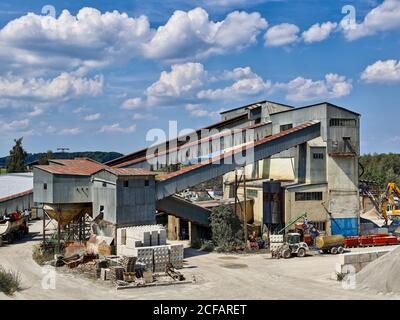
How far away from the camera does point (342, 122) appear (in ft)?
149

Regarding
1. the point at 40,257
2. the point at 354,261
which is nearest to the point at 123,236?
the point at 40,257

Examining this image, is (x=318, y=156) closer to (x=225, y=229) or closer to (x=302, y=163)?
(x=302, y=163)

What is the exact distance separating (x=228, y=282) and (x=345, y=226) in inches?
855

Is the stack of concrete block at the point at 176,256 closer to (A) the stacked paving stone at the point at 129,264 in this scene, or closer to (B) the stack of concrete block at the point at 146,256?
(B) the stack of concrete block at the point at 146,256

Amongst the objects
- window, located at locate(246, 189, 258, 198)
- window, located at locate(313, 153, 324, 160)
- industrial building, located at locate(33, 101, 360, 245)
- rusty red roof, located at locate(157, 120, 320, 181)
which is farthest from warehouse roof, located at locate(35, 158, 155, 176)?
window, located at locate(313, 153, 324, 160)

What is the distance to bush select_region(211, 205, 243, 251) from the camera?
3950 cm

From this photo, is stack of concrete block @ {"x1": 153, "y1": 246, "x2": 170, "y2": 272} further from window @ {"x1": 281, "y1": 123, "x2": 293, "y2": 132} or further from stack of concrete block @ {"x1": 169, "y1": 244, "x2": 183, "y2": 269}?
window @ {"x1": 281, "y1": 123, "x2": 293, "y2": 132}

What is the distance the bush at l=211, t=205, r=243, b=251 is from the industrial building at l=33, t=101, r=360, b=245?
1.21 m

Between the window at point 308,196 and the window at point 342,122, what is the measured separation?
6.67 m

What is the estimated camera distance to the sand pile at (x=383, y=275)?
24891 millimetres

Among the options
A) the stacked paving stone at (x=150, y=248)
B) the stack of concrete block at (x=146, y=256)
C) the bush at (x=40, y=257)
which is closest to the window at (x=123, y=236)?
the stacked paving stone at (x=150, y=248)
